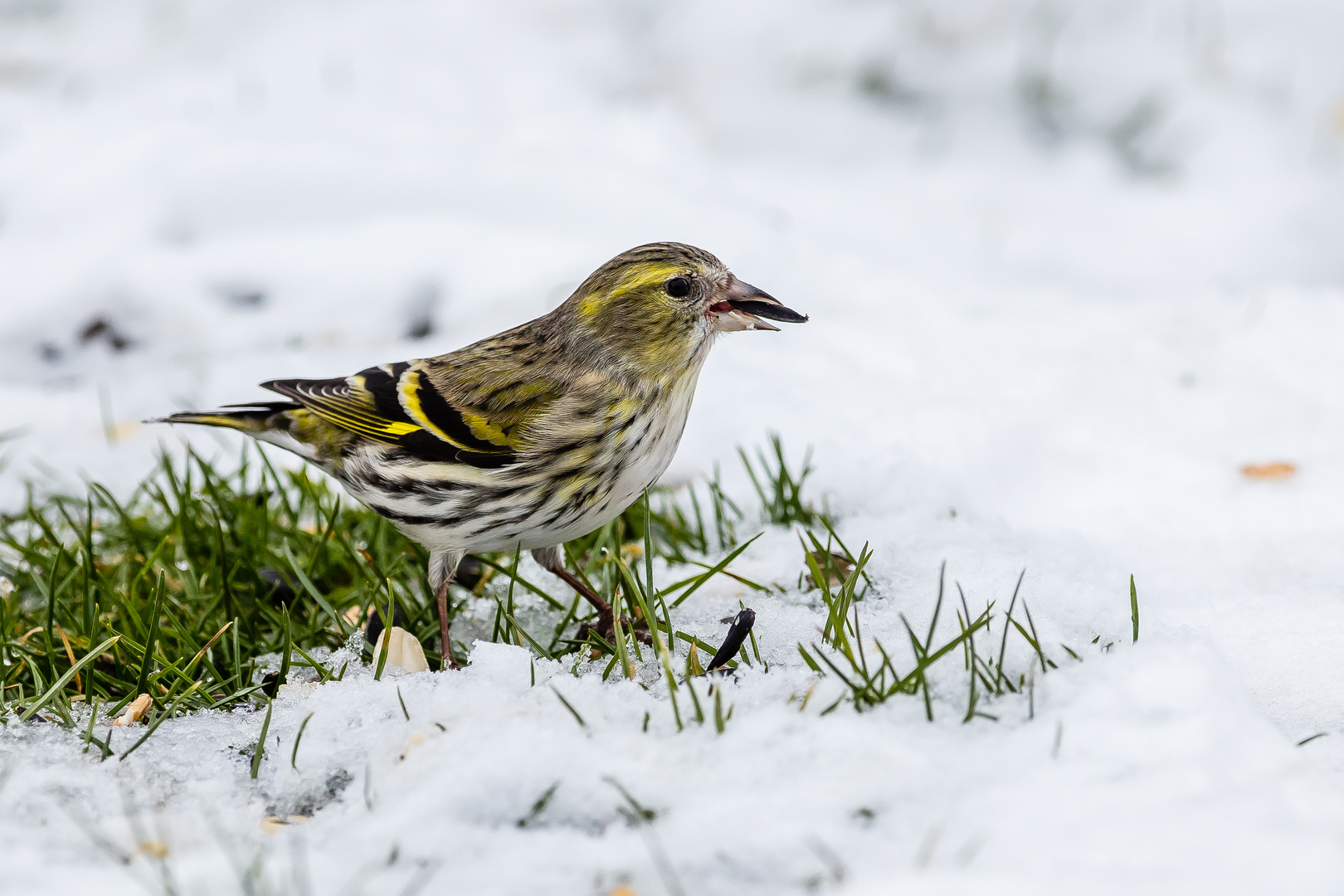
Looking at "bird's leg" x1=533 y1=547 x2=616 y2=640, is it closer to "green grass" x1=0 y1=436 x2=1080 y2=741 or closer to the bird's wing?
"green grass" x1=0 y1=436 x2=1080 y2=741

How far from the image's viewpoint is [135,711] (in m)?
3.23

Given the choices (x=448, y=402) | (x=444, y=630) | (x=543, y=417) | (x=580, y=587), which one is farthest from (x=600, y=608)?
(x=448, y=402)

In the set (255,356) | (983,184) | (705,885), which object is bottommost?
(705,885)

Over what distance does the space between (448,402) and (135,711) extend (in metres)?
1.37

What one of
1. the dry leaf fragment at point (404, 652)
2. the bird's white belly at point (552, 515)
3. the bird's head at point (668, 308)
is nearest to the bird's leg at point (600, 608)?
the bird's white belly at point (552, 515)

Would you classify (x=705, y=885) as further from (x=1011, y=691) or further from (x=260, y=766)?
(x=260, y=766)

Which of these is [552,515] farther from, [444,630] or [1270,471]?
[1270,471]

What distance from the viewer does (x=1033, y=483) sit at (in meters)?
5.09

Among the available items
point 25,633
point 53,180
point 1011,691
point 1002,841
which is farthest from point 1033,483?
point 53,180

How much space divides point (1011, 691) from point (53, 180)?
21.9 ft

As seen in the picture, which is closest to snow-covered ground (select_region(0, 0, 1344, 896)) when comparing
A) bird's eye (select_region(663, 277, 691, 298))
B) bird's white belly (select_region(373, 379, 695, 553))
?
bird's white belly (select_region(373, 379, 695, 553))

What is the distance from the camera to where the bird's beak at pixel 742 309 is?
13.5 feet

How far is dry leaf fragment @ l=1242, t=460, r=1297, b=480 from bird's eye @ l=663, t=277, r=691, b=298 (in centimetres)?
247

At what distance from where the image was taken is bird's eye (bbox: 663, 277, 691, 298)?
4121 mm
